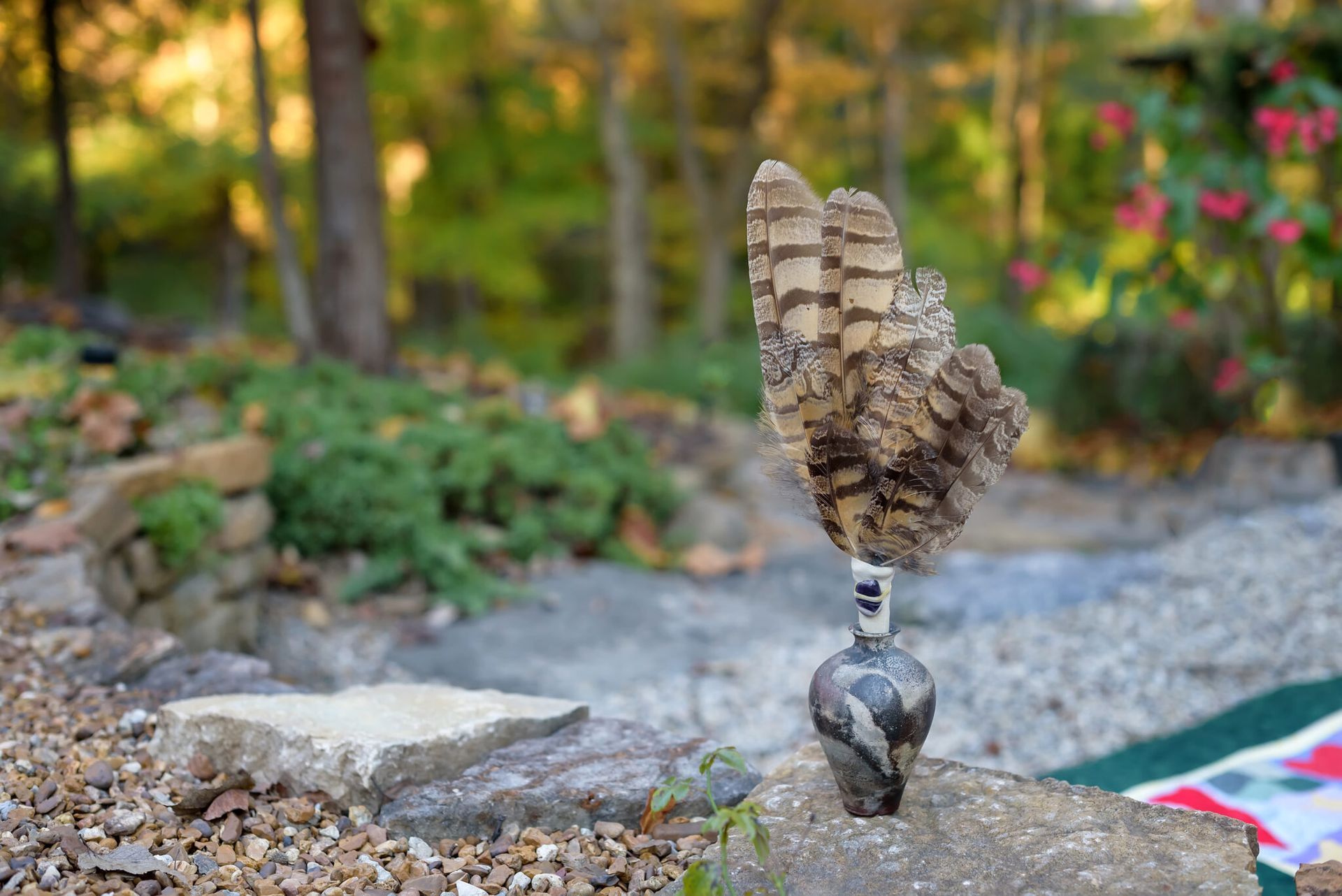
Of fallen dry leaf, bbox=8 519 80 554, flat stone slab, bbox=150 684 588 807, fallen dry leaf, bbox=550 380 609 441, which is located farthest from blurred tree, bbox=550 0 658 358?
flat stone slab, bbox=150 684 588 807

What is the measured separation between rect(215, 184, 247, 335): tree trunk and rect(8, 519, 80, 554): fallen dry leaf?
992 cm

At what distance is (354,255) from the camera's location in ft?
21.6

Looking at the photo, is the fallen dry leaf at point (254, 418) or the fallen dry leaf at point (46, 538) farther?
the fallen dry leaf at point (254, 418)

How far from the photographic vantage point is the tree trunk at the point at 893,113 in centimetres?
1368

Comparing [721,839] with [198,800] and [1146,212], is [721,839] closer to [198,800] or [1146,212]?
[198,800]

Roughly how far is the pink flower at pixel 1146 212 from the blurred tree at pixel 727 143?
249 inches

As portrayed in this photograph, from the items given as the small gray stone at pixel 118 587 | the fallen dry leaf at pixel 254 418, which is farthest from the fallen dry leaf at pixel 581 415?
the small gray stone at pixel 118 587

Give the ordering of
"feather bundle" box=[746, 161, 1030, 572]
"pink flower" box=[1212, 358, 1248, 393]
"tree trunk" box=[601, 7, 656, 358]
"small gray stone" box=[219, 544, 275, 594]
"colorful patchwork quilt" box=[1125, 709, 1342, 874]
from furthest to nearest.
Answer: "tree trunk" box=[601, 7, 656, 358] → "pink flower" box=[1212, 358, 1248, 393] → "small gray stone" box=[219, 544, 275, 594] → "colorful patchwork quilt" box=[1125, 709, 1342, 874] → "feather bundle" box=[746, 161, 1030, 572]

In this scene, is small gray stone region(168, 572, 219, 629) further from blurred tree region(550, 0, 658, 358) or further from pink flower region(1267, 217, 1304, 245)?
blurred tree region(550, 0, 658, 358)

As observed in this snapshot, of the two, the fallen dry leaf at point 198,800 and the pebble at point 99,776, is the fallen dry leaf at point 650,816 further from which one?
the pebble at point 99,776

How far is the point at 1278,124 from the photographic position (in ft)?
17.3

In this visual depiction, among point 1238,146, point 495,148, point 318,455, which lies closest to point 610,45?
point 495,148

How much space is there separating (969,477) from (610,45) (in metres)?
11.0

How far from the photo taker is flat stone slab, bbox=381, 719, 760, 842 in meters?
2.32
